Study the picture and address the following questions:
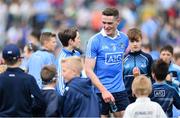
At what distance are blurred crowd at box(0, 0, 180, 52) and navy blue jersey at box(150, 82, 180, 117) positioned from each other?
1310 centimetres

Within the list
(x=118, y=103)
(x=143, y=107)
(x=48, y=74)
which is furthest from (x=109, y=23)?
(x=143, y=107)

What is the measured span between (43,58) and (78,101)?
3.73 meters

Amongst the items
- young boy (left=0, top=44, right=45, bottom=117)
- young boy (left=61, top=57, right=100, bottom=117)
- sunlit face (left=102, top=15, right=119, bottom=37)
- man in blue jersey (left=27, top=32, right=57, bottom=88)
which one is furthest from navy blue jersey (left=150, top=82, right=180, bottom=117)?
man in blue jersey (left=27, top=32, right=57, bottom=88)

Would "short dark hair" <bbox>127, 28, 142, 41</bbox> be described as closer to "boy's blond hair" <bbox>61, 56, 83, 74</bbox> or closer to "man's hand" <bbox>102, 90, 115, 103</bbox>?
"man's hand" <bbox>102, 90, 115, 103</bbox>

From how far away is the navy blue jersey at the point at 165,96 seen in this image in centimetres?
1395

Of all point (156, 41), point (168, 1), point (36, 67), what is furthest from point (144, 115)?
point (168, 1)

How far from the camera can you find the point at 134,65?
50.0 feet

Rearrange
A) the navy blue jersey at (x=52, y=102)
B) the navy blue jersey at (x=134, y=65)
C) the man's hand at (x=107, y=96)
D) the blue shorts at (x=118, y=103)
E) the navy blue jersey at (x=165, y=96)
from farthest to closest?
1. the navy blue jersey at (x=134, y=65)
2. the blue shorts at (x=118, y=103)
3. the navy blue jersey at (x=165, y=96)
4. the man's hand at (x=107, y=96)
5. the navy blue jersey at (x=52, y=102)

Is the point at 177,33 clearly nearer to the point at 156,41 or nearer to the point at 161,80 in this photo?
the point at 156,41

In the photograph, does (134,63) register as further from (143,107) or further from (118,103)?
(143,107)

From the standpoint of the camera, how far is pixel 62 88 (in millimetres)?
14359

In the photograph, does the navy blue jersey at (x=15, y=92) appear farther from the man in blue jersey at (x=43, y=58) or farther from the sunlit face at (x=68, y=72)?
the man in blue jersey at (x=43, y=58)

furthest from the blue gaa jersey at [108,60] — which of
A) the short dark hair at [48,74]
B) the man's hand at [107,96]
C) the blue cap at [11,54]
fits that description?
the blue cap at [11,54]

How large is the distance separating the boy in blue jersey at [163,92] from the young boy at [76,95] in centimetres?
176
